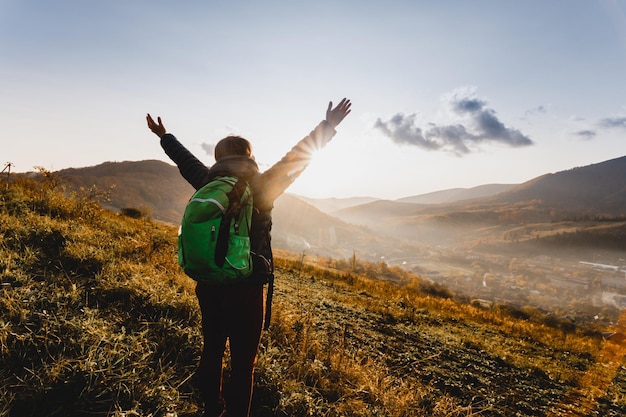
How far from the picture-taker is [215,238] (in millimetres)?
1960

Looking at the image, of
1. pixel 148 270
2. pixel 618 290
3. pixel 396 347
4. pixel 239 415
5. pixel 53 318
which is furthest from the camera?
pixel 618 290

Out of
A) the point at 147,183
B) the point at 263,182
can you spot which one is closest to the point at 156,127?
the point at 263,182

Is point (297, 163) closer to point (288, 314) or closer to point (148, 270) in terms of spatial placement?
point (288, 314)

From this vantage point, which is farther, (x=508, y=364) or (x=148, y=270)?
(x=508, y=364)

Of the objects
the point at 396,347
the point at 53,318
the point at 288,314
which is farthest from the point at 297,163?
the point at 396,347

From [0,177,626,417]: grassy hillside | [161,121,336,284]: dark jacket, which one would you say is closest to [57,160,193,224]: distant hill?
[0,177,626,417]: grassy hillside

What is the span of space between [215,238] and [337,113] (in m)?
1.61

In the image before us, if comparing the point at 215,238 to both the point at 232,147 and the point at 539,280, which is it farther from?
the point at 539,280

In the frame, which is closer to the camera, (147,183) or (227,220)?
(227,220)

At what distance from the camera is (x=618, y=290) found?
120 m

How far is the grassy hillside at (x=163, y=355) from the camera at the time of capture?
2582mm

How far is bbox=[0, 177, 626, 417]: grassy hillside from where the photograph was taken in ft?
8.47

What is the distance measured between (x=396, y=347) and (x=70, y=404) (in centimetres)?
593

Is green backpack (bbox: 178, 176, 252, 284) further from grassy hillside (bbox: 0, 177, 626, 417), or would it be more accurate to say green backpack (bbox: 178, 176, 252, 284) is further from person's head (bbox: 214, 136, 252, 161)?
grassy hillside (bbox: 0, 177, 626, 417)
